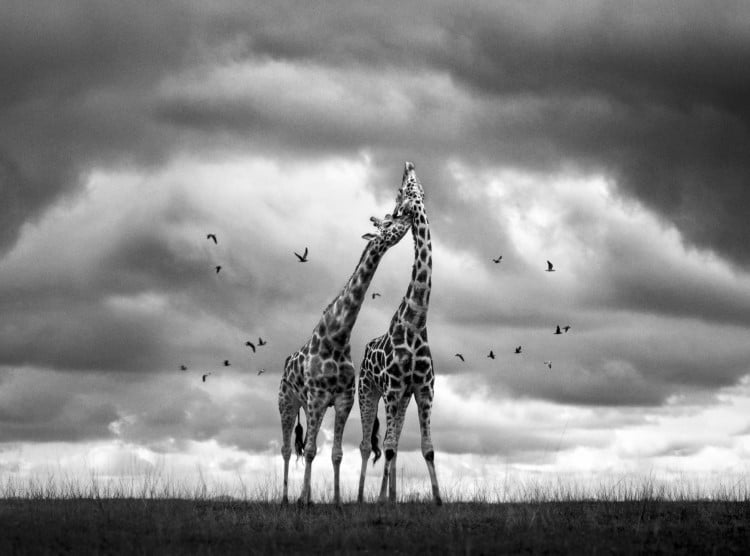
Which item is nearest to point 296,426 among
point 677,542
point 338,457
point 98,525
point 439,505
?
point 338,457

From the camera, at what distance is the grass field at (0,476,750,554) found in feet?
57.7

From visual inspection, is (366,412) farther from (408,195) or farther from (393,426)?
(408,195)

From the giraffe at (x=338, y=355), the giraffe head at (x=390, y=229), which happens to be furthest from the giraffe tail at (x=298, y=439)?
the giraffe head at (x=390, y=229)

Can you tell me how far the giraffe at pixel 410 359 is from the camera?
2241 cm

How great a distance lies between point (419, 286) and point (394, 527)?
5.93 meters

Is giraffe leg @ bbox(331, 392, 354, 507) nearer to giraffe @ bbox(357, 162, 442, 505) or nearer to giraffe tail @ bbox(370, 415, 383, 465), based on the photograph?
giraffe @ bbox(357, 162, 442, 505)

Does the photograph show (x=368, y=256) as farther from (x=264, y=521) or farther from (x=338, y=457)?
(x=264, y=521)

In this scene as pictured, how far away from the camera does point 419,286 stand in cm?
2278

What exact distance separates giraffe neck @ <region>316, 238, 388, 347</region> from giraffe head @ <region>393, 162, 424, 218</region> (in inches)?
41.6

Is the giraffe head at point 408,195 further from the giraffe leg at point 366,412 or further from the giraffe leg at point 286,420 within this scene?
the giraffe leg at point 286,420

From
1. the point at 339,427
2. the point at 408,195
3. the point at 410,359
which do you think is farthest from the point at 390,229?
the point at 339,427

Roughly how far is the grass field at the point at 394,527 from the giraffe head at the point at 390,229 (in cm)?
635

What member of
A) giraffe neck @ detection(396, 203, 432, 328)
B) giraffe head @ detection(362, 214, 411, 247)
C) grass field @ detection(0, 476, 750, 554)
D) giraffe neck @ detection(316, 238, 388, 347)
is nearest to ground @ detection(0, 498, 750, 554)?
grass field @ detection(0, 476, 750, 554)

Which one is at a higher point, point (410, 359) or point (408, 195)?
point (408, 195)
